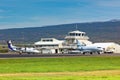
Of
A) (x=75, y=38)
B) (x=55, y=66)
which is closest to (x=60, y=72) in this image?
(x=55, y=66)

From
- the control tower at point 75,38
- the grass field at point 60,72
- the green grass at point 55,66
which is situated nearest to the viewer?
the grass field at point 60,72

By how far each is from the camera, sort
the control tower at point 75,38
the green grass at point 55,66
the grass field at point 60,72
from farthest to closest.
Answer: the control tower at point 75,38 → the green grass at point 55,66 → the grass field at point 60,72

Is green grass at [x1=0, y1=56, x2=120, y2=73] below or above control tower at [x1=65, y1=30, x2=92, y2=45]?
below

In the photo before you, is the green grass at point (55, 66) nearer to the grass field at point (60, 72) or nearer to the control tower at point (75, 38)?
the grass field at point (60, 72)

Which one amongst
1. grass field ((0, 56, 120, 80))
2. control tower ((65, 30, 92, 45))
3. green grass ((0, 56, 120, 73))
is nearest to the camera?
grass field ((0, 56, 120, 80))

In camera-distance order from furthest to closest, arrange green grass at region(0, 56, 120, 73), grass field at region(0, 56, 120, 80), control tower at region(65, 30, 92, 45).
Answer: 1. control tower at region(65, 30, 92, 45)
2. green grass at region(0, 56, 120, 73)
3. grass field at region(0, 56, 120, 80)

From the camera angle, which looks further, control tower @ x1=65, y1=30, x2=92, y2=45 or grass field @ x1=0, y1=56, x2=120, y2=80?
control tower @ x1=65, y1=30, x2=92, y2=45

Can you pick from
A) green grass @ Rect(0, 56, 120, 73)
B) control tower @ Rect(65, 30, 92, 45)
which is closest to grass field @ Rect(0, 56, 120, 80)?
green grass @ Rect(0, 56, 120, 73)

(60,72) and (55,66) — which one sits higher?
(55,66)

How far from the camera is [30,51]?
526 ft

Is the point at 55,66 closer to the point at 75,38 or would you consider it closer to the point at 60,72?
the point at 60,72

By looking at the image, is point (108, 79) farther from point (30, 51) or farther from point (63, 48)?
point (63, 48)

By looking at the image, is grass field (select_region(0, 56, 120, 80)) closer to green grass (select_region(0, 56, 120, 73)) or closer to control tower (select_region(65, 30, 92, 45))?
green grass (select_region(0, 56, 120, 73))

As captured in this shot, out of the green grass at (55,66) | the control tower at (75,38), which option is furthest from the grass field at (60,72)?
the control tower at (75,38)
